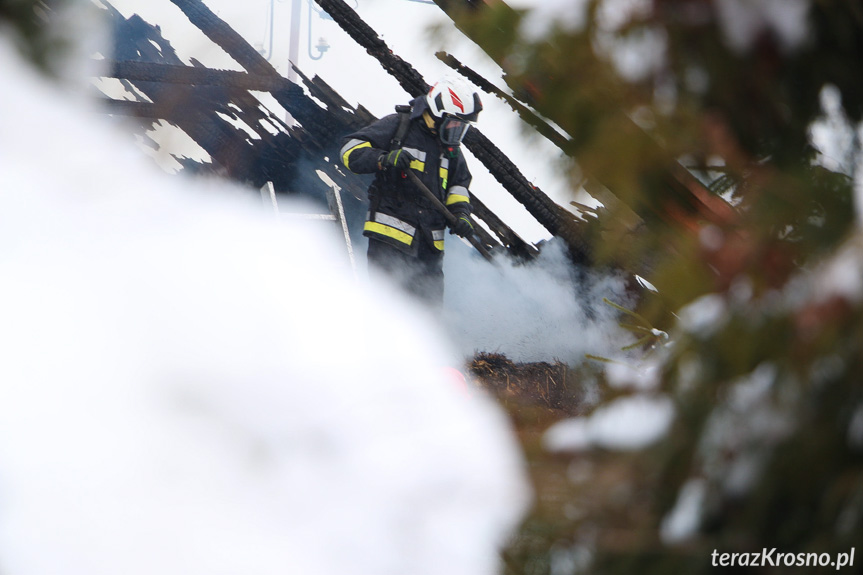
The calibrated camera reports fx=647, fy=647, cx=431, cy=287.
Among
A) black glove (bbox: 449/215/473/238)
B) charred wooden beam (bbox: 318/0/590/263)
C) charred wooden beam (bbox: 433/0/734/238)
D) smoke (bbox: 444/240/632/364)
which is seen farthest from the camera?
smoke (bbox: 444/240/632/364)

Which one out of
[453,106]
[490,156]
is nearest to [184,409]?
[453,106]

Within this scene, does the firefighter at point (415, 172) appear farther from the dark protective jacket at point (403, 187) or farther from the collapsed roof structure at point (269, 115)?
the collapsed roof structure at point (269, 115)

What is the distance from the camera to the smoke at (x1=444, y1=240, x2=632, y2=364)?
5.31 metres

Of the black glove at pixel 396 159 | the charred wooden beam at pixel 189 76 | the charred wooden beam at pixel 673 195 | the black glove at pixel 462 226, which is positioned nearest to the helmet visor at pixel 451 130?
the black glove at pixel 396 159

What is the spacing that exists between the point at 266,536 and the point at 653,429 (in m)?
0.38

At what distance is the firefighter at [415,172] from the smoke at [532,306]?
107cm

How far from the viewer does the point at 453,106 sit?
13.3 ft

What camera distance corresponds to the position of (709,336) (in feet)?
1.82

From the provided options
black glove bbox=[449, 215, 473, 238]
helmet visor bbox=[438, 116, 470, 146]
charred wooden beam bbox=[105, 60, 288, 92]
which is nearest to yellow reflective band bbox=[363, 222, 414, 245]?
black glove bbox=[449, 215, 473, 238]

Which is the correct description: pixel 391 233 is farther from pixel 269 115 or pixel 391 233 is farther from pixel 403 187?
pixel 269 115

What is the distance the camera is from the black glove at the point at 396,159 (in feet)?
13.0

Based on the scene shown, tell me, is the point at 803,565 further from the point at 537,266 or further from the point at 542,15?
the point at 537,266

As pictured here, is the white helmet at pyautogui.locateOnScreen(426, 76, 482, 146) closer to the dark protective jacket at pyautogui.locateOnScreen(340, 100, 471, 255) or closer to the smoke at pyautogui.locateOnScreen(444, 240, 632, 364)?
the dark protective jacket at pyautogui.locateOnScreen(340, 100, 471, 255)

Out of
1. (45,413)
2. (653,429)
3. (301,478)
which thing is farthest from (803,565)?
(45,413)
